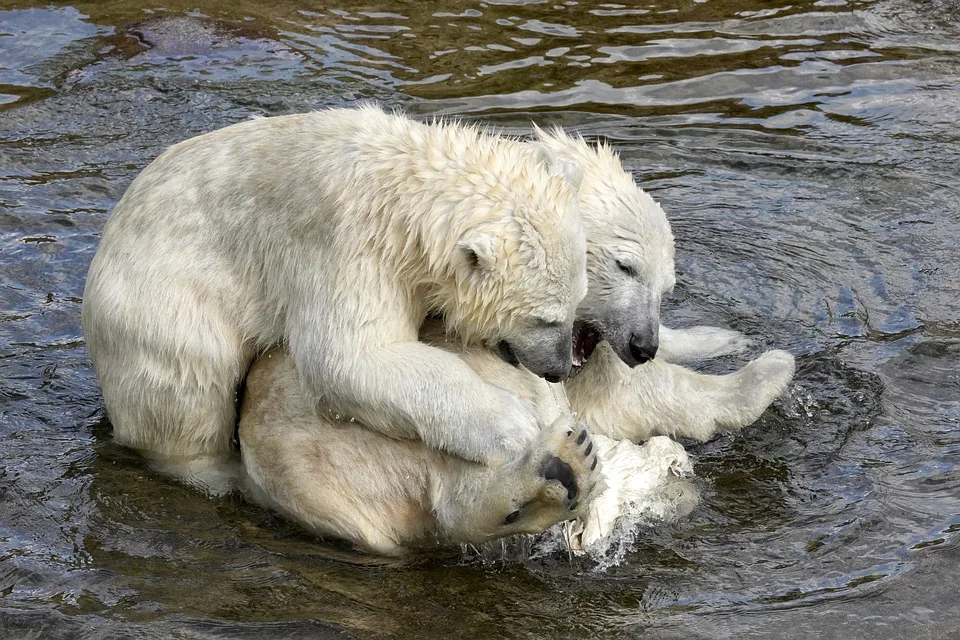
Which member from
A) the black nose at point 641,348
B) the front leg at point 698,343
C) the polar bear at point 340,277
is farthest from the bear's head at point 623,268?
the front leg at point 698,343

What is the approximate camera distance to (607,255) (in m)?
5.18

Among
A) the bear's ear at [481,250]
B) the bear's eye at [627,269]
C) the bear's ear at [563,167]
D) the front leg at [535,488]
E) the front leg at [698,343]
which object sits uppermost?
the bear's ear at [563,167]

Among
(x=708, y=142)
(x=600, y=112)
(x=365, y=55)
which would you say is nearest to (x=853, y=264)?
(x=708, y=142)

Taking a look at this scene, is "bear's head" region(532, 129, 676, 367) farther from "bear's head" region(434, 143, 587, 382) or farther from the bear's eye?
"bear's head" region(434, 143, 587, 382)

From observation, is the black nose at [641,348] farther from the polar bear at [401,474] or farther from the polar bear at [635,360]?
the polar bear at [401,474]

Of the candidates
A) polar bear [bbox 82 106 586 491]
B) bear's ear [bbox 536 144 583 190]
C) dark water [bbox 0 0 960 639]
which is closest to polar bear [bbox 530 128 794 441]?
bear's ear [bbox 536 144 583 190]

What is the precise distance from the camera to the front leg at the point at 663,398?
201 inches

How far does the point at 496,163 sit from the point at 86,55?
→ 18.8 ft

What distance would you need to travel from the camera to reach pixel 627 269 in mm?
5211

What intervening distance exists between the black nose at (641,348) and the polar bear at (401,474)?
367mm

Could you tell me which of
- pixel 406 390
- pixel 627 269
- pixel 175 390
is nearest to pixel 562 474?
pixel 406 390

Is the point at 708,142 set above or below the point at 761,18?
below

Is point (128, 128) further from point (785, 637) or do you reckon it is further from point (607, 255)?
point (785, 637)

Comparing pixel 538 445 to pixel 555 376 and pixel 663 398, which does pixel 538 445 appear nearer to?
pixel 555 376
